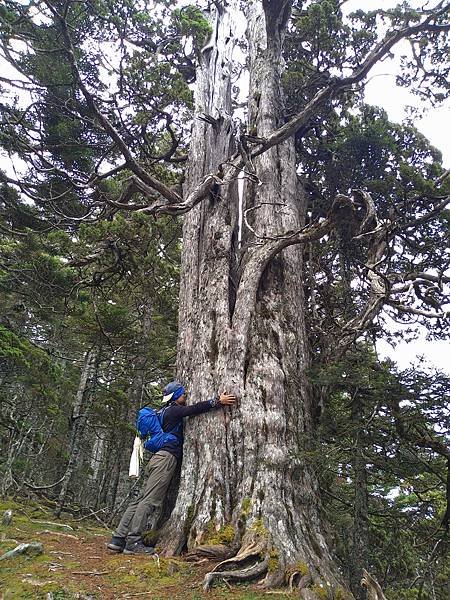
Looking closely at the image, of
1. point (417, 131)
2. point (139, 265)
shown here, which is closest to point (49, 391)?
point (139, 265)

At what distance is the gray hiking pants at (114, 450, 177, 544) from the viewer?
15.0 ft

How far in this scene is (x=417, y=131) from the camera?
8680 millimetres

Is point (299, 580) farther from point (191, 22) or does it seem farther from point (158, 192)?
point (191, 22)

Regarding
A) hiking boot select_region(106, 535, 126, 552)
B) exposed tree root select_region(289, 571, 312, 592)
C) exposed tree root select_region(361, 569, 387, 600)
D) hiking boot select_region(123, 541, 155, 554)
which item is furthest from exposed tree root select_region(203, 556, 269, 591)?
hiking boot select_region(106, 535, 126, 552)

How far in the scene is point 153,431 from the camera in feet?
17.4

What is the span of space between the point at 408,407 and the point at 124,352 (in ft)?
23.9

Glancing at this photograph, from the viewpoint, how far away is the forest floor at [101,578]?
3205 millimetres

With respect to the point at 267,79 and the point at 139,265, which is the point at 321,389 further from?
the point at 267,79

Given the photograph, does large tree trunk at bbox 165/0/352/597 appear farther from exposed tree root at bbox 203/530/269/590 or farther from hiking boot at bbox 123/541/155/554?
hiking boot at bbox 123/541/155/554

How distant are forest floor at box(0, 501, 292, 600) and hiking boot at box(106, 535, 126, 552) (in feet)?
0.20

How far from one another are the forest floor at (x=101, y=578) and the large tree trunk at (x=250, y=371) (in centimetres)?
35

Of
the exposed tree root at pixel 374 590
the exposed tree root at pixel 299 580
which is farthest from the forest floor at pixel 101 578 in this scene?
the exposed tree root at pixel 374 590

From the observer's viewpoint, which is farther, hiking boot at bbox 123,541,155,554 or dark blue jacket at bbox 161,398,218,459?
dark blue jacket at bbox 161,398,218,459

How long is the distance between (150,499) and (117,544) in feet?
1.71
